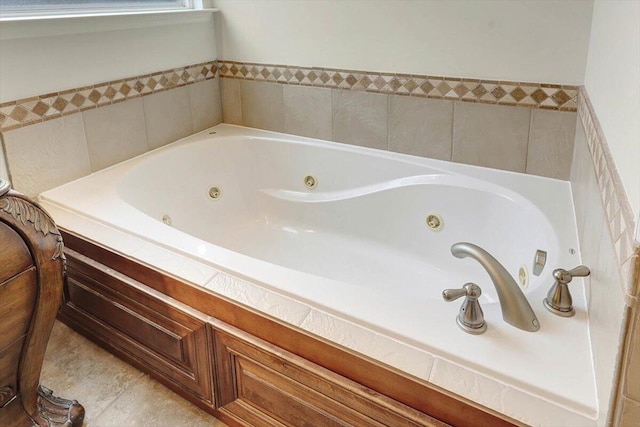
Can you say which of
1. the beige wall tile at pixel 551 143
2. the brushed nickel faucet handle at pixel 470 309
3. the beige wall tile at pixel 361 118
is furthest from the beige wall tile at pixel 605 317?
the beige wall tile at pixel 361 118

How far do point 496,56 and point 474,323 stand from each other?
1.16m

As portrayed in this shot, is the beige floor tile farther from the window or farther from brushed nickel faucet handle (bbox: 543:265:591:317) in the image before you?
the window

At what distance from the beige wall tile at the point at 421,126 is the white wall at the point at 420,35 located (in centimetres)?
13

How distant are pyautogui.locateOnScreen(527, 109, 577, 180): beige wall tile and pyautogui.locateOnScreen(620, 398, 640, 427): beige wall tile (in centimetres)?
125

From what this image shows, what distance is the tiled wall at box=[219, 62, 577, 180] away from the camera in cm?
187

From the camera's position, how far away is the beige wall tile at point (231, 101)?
2594 millimetres

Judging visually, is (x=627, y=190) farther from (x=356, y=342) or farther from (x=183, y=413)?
(x=183, y=413)

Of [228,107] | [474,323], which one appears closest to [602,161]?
[474,323]

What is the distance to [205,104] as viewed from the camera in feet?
8.49

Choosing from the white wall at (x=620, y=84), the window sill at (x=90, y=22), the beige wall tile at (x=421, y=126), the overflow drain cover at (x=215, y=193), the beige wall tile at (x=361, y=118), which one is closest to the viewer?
the white wall at (x=620, y=84)

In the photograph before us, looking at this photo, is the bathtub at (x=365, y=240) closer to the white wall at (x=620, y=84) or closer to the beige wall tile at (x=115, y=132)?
the beige wall tile at (x=115, y=132)

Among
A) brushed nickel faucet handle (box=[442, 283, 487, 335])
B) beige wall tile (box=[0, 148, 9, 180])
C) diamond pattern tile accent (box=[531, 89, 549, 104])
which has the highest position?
diamond pattern tile accent (box=[531, 89, 549, 104])

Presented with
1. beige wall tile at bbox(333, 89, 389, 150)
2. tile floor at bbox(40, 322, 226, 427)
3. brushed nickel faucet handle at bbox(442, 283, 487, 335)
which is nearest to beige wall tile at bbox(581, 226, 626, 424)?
brushed nickel faucet handle at bbox(442, 283, 487, 335)

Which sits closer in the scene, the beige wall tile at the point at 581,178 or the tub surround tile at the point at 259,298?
the tub surround tile at the point at 259,298
